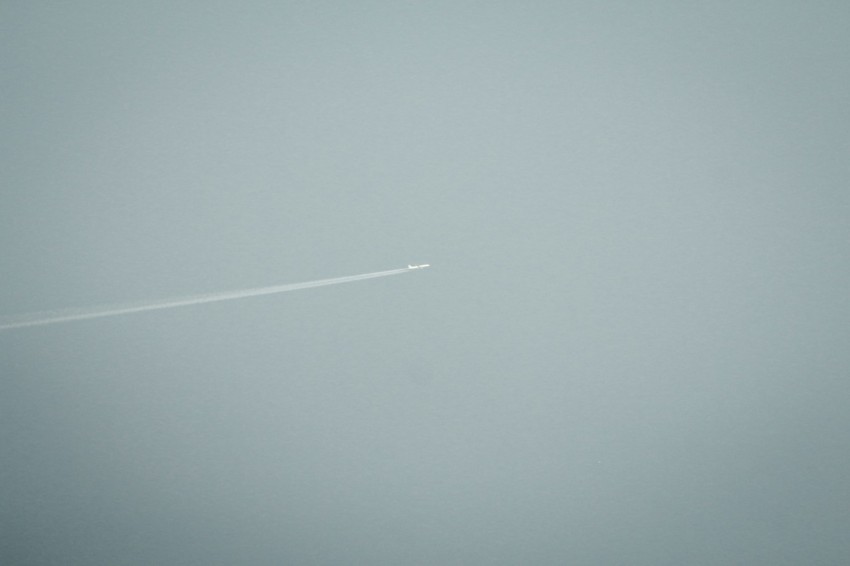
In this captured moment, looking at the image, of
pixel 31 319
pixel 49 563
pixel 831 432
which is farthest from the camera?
pixel 831 432

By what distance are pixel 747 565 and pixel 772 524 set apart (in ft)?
0.57

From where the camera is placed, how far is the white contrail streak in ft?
5.76

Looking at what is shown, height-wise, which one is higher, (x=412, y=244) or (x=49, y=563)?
(x=412, y=244)

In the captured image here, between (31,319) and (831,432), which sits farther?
(831,432)

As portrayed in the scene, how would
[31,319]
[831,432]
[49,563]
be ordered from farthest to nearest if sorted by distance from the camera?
[831,432], [49,563], [31,319]

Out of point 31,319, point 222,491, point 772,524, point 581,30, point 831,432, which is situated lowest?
point 772,524

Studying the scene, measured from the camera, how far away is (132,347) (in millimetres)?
1823

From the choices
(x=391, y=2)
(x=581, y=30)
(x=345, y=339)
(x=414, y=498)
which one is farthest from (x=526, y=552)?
(x=391, y=2)

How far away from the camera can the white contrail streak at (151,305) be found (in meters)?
1.76

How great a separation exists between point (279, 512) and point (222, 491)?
0.67ft

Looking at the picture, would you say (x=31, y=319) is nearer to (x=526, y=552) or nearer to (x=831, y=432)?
(x=526, y=552)

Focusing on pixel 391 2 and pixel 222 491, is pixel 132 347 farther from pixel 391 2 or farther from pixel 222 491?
pixel 391 2

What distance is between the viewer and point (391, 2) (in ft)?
5.89

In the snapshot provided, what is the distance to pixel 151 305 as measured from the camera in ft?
5.96
